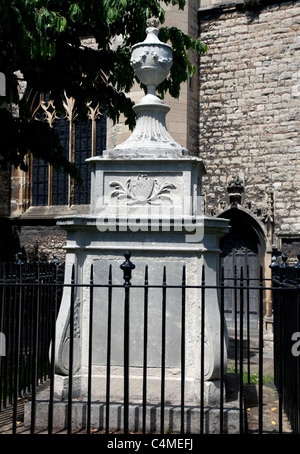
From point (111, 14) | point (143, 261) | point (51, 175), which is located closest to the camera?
point (143, 261)

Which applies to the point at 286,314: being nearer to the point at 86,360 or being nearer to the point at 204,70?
the point at 86,360

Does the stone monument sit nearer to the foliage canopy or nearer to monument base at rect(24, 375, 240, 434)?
monument base at rect(24, 375, 240, 434)

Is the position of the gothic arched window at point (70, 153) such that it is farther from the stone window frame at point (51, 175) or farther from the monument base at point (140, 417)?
the monument base at point (140, 417)

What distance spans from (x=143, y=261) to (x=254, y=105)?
982 centimetres

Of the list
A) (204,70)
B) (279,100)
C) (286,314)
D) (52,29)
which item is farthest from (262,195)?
(286,314)

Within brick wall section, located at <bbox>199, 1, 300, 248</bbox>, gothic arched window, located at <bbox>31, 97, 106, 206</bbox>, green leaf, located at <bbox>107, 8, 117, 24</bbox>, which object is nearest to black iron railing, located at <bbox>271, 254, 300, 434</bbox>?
green leaf, located at <bbox>107, 8, 117, 24</bbox>

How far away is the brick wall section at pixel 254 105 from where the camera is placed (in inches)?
474

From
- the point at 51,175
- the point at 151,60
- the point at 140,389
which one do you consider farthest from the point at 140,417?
the point at 51,175

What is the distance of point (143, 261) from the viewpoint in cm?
382

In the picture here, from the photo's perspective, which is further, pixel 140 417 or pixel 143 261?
pixel 143 261

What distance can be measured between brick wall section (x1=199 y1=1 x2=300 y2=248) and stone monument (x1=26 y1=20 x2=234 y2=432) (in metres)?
8.37

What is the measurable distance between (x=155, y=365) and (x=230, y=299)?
8.71 meters

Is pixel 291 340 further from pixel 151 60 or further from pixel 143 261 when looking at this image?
pixel 151 60

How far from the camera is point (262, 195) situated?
12.4 m
